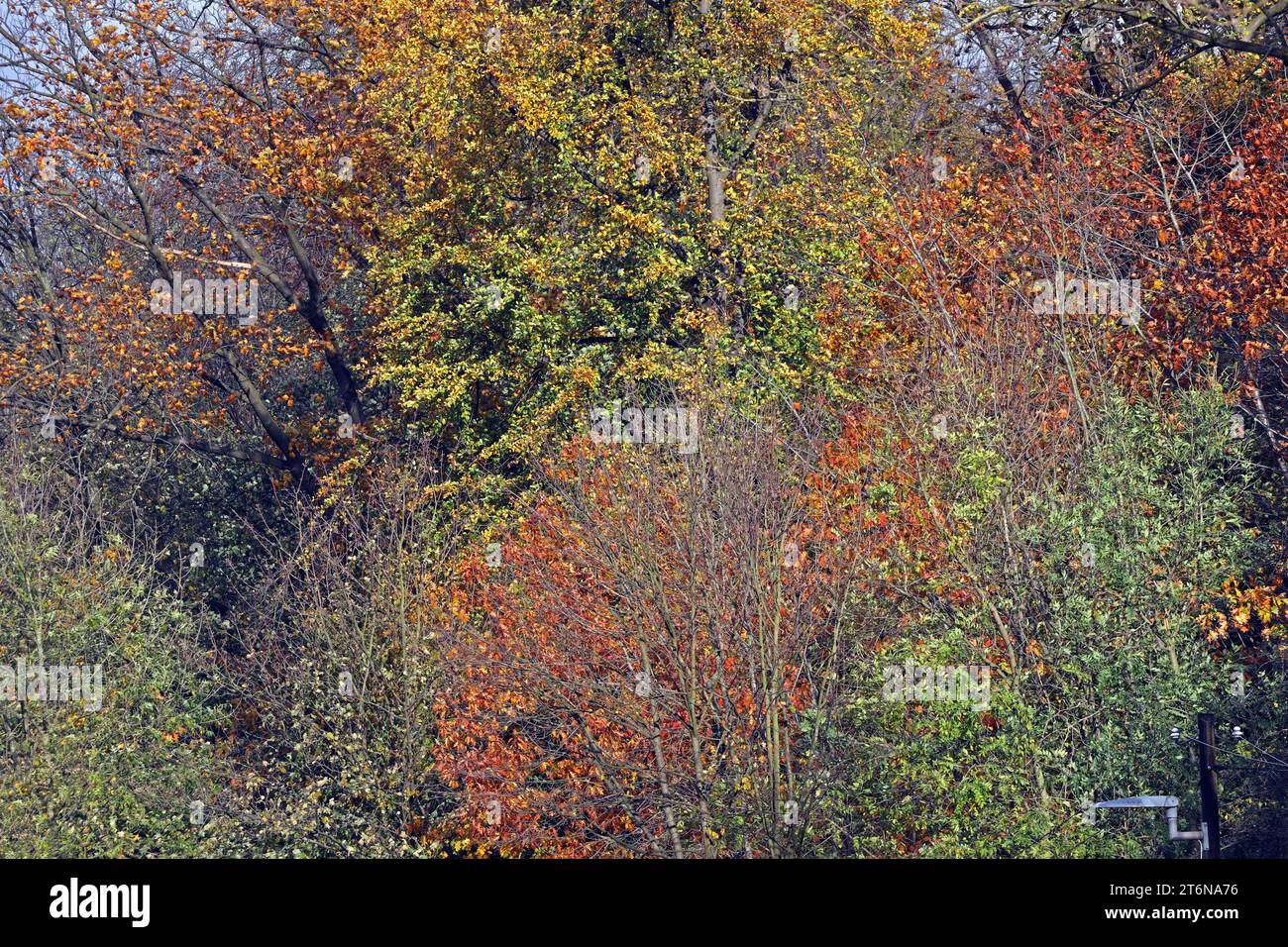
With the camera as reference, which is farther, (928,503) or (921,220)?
(921,220)

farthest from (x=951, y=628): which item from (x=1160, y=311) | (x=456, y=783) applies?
(x=1160, y=311)

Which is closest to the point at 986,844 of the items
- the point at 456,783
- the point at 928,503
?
the point at 928,503

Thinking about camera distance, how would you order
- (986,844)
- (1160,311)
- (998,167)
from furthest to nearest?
(998,167) < (1160,311) < (986,844)

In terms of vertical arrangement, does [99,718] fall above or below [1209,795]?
above

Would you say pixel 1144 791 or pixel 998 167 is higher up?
pixel 998 167

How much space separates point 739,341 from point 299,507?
752 cm

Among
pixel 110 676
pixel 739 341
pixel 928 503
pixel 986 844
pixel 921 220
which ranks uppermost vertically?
pixel 921 220

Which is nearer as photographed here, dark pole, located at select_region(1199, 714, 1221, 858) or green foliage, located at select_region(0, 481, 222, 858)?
dark pole, located at select_region(1199, 714, 1221, 858)

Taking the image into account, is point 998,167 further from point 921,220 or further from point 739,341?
point 739,341

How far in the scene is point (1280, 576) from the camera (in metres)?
20.0

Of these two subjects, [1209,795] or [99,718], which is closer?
[1209,795]

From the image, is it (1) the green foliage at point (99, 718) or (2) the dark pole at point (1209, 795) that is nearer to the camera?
(2) the dark pole at point (1209, 795)

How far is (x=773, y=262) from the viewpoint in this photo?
2748cm
